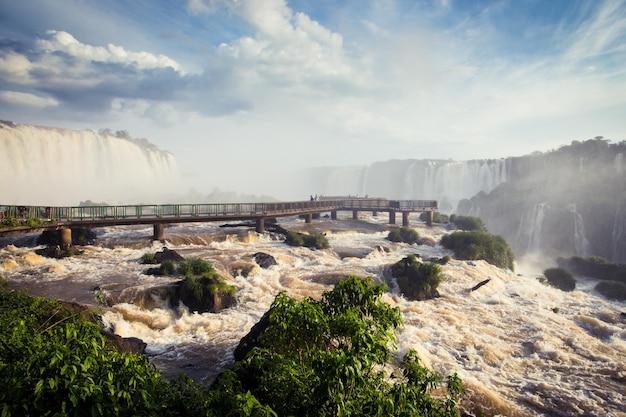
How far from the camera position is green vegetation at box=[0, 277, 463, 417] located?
3.86 meters

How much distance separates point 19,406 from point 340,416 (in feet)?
11.7

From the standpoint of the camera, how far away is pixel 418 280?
Result: 23.4m

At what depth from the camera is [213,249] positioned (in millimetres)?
29859

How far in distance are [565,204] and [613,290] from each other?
44890 mm

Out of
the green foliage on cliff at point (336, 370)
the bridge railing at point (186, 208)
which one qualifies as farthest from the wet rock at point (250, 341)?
the bridge railing at point (186, 208)

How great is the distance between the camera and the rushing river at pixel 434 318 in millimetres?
13047

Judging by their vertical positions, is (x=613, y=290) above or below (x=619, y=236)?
below

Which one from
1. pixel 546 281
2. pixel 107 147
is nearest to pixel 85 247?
pixel 546 281

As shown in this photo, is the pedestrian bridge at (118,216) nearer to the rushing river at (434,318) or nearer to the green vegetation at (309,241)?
the rushing river at (434,318)

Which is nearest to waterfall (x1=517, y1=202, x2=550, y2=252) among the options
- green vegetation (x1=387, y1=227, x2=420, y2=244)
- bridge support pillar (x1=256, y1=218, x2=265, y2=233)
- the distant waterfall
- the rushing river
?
the distant waterfall

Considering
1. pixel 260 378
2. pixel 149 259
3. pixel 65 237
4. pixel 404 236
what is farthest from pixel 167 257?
pixel 404 236

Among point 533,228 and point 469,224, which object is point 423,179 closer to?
point 533,228

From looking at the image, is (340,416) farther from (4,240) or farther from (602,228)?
(602,228)

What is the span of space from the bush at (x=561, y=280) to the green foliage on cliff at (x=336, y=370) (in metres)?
31.7
